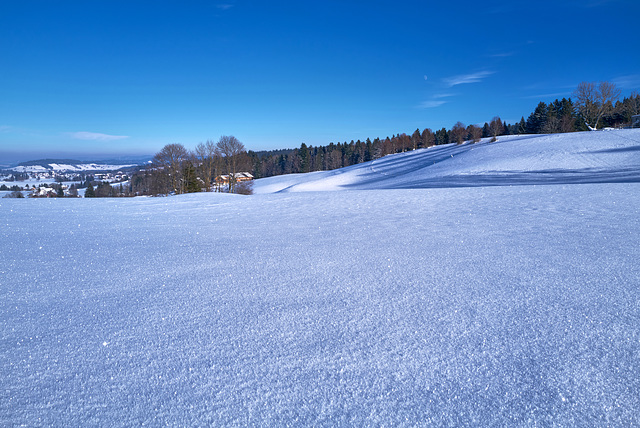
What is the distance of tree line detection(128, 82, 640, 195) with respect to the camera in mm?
32969

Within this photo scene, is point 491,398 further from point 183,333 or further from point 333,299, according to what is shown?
point 183,333

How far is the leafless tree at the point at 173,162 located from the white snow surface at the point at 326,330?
29.1 metres

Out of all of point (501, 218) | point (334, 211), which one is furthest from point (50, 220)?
point (501, 218)

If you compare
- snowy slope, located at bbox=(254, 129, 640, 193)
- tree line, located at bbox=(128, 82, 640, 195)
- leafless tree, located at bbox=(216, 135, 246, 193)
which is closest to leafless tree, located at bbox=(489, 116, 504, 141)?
tree line, located at bbox=(128, 82, 640, 195)

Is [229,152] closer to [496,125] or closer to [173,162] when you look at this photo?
[173,162]

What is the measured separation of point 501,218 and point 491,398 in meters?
5.80

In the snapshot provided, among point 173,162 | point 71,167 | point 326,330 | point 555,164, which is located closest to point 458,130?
point 555,164

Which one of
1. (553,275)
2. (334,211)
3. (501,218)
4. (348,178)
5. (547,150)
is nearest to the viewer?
(553,275)

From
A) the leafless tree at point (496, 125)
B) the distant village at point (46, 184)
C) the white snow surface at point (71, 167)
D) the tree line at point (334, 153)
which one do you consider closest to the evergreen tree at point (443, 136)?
the tree line at point (334, 153)

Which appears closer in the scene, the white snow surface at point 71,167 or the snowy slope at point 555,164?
the snowy slope at point 555,164

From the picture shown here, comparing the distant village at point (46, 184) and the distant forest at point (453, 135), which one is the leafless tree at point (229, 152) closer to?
the distant forest at point (453, 135)

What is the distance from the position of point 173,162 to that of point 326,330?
3400 centimetres

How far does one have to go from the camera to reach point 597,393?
1.78 meters

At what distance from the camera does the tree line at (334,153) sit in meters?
33.0
